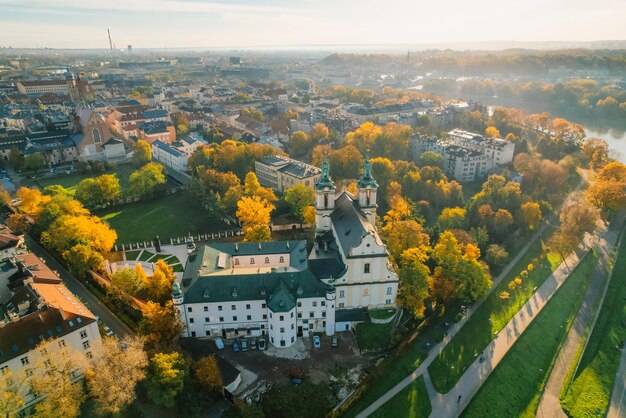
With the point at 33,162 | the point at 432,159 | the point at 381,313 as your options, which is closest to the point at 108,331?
the point at 381,313

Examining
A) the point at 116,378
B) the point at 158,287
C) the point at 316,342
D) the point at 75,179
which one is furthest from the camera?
the point at 75,179

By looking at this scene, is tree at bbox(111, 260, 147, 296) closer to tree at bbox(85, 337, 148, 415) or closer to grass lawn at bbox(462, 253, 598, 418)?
tree at bbox(85, 337, 148, 415)

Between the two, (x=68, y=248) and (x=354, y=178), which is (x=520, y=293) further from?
A: (x=68, y=248)

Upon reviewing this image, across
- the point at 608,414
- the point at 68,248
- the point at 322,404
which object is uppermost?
the point at 68,248

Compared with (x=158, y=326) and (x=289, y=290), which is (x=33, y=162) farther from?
(x=289, y=290)

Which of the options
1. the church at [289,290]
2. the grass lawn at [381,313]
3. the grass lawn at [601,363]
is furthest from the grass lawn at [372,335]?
the grass lawn at [601,363]

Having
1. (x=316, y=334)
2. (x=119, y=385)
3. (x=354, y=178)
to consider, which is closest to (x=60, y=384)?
(x=119, y=385)

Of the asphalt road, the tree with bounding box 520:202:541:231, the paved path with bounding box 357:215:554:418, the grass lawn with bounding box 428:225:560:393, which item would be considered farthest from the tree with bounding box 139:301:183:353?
the tree with bounding box 520:202:541:231
